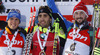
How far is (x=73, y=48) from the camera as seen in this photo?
4984 millimetres

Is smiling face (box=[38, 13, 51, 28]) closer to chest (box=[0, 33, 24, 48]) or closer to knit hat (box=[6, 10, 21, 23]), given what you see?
knit hat (box=[6, 10, 21, 23])

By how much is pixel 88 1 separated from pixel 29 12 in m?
1.46

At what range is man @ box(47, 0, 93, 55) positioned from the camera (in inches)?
195

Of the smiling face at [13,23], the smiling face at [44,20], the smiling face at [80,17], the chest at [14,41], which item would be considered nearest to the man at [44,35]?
the smiling face at [44,20]

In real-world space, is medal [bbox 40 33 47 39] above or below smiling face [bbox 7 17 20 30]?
below

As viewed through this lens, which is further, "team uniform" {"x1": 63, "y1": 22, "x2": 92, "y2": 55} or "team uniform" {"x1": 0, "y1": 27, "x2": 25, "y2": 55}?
"team uniform" {"x1": 0, "y1": 27, "x2": 25, "y2": 55}

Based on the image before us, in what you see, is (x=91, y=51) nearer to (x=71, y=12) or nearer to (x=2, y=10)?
(x=71, y=12)

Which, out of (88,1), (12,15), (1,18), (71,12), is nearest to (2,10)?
(1,18)

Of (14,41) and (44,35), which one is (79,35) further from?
(14,41)

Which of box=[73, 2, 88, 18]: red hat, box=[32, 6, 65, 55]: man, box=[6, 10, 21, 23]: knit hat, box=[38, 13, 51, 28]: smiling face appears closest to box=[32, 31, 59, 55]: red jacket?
box=[32, 6, 65, 55]: man

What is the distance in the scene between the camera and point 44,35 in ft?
17.1

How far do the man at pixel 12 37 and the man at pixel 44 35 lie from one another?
0.35 m

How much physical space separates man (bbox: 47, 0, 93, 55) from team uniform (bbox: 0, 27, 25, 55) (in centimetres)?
103

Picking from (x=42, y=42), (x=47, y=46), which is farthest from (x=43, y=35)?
(x=47, y=46)
